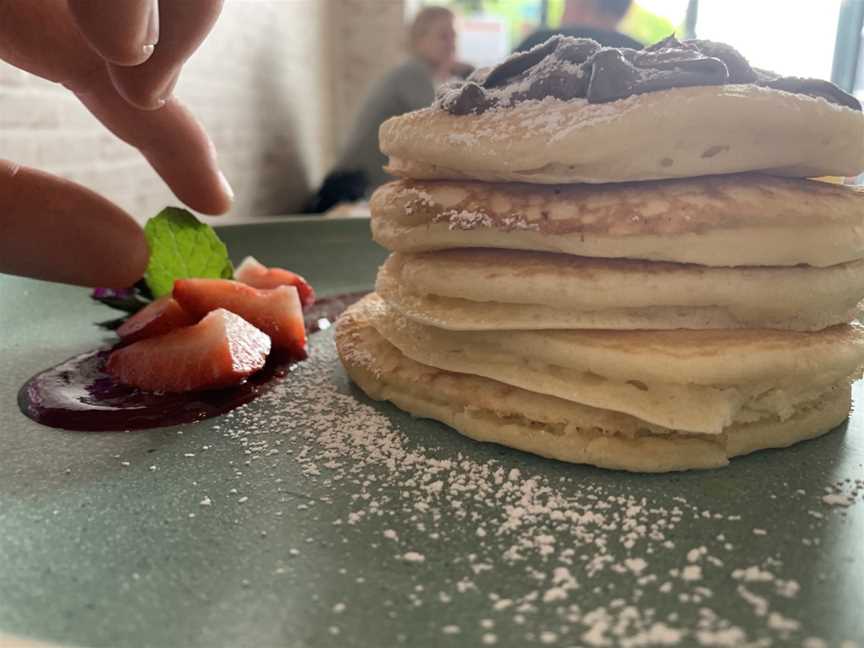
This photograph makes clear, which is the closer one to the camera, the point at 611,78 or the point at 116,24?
the point at 116,24

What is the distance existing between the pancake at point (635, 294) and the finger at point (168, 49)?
431 millimetres

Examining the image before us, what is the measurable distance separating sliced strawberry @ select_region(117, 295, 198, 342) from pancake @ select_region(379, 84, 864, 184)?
1.94ft

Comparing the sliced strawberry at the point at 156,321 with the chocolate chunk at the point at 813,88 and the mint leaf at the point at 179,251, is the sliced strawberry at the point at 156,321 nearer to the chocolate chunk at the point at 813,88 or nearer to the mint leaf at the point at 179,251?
the mint leaf at the point at 179,251

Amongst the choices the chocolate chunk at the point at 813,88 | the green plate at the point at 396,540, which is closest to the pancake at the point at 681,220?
the chocolate chunk at the point at 813,88

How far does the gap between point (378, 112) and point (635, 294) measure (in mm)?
4762

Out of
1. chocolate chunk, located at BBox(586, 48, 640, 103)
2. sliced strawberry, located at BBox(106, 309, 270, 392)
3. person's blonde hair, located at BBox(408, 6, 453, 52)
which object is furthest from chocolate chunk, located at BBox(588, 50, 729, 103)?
person's blonde hair, located at BBox(408, 6, 453, 52)

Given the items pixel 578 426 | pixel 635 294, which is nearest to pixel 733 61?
pixel 635 294

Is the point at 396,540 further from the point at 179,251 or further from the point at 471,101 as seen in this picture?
the point at 179,251

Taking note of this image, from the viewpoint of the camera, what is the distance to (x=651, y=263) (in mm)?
964

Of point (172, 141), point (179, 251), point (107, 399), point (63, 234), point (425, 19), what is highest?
point (425, 19)

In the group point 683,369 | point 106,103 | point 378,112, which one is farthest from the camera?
point 378,112

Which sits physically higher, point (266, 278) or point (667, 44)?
point (667, 44)

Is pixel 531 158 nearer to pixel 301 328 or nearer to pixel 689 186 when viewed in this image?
pixel 689 186

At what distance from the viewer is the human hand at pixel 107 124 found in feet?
2.90
